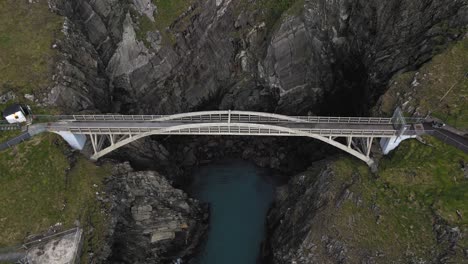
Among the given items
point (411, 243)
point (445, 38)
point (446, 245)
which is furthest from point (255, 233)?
point (445, 38)

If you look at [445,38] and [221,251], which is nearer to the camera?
[445,38]

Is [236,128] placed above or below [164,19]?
below

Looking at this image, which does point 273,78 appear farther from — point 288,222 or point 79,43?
point 79,43

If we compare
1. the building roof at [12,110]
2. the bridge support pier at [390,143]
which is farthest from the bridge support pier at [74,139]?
the bridge support pier at [390,143]

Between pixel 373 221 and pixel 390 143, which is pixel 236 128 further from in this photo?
pixel 373 221

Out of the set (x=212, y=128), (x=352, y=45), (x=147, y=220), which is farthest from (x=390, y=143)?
(x=147, y=220)

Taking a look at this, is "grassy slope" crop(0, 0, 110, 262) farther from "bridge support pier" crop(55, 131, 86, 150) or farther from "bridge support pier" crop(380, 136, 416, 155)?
"bridge support pier" crop(380, 136, 416, 155)

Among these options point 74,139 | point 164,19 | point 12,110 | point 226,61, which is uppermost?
point 164,19

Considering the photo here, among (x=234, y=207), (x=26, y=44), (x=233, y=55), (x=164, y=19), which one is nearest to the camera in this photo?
(x=26, y=44)
